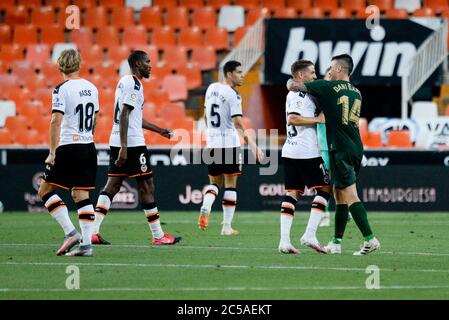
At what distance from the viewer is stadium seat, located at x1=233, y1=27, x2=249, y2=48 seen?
27141 millimetres

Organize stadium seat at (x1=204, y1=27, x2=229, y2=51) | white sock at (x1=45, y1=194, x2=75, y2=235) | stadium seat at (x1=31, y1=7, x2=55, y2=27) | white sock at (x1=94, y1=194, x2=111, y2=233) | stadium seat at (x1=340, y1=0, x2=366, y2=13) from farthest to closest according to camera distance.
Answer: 1. stadium seat at (x1=31, y1=7, x2=55, y2=27)
2. stadium seat at (x1=340, y1=0, x2=366, y2=13)
3. stadium seat at (x1=204, y1=27, x2=229, y2=51)
4. white sock at (x1=94, y1=194, x2=111, y2=233)
5. white sock at (x1=45, y1=194, x2=75, y2=235)

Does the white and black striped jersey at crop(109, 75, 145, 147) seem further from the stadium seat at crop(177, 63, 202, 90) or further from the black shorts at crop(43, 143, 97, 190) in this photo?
the stadium seat at crop(177, 63, 202, 90)

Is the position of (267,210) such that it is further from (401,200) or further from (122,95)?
(122,95)

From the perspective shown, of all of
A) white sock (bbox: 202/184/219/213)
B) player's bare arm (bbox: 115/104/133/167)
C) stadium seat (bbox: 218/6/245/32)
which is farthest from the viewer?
stadium seat (bbox: 218/6/245/32)

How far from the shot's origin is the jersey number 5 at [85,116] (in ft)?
41.3

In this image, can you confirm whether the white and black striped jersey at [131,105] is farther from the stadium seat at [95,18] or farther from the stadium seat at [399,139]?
the stadium seat at [95,18]

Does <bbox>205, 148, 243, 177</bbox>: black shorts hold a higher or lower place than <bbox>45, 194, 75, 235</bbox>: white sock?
higher

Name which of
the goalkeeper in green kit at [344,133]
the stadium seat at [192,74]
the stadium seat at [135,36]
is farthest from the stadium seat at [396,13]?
the goalkeeper in green kit at [344,133]

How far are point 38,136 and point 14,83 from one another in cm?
244

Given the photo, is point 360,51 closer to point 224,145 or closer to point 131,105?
point 224,145

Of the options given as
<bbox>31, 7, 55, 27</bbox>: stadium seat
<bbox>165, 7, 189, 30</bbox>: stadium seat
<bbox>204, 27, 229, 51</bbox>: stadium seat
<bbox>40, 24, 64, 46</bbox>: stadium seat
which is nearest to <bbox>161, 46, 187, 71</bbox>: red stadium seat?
<bbox>204, 27, 229, 51</bbox>: stadium seat

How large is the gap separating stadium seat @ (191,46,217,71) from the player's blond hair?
14429 millimetres

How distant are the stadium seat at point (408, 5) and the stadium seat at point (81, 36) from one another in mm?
7480

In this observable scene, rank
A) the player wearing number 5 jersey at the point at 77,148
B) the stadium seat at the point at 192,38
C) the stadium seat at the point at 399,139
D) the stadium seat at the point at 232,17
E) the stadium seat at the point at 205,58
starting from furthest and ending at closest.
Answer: the stadium seat at the point at 232,17 < the stadium seat at the point at 192,38 < the stadium seat at the point at 205,58 < the stadium seat at the point at 399,139 < the player wearing number 5 jersey at the point at 77,148
